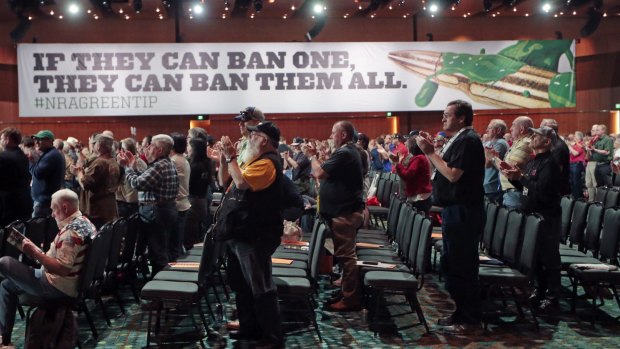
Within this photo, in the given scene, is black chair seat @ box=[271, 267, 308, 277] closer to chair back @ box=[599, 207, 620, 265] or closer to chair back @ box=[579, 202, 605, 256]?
chair back @ box=[599, 207, 620, 265]

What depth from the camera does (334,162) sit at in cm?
559

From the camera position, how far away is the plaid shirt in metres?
5.93

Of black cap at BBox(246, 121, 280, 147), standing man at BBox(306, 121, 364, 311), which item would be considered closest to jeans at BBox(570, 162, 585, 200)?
standing man at BBox(306, 121, 364, 311)

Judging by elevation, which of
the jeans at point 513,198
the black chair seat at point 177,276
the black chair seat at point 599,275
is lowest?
the black chair seat at point 599,275

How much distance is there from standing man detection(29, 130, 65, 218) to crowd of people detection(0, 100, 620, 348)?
0.03 ft

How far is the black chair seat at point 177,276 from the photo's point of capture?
194 inches

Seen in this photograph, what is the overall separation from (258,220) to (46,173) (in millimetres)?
3452

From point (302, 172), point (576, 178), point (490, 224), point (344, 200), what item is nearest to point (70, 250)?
point (344, 200)

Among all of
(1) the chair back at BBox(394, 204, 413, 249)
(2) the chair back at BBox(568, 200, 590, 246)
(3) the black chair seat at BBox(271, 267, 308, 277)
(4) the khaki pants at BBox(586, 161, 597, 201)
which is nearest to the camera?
(3) the black chair seat at BBox(271, 267, 308, 277)

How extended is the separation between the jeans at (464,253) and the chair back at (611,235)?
52.8 inches

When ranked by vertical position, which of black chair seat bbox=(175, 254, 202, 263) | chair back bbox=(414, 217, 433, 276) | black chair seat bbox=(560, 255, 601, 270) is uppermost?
chair back bbox=(414, 217, 433, 276)

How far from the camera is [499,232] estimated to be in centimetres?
575

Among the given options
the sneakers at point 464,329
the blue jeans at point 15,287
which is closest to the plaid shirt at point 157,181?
the blue jeans at point 15,287

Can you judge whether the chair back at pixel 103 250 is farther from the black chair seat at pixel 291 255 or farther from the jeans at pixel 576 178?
the jeans at pixel 576 178
